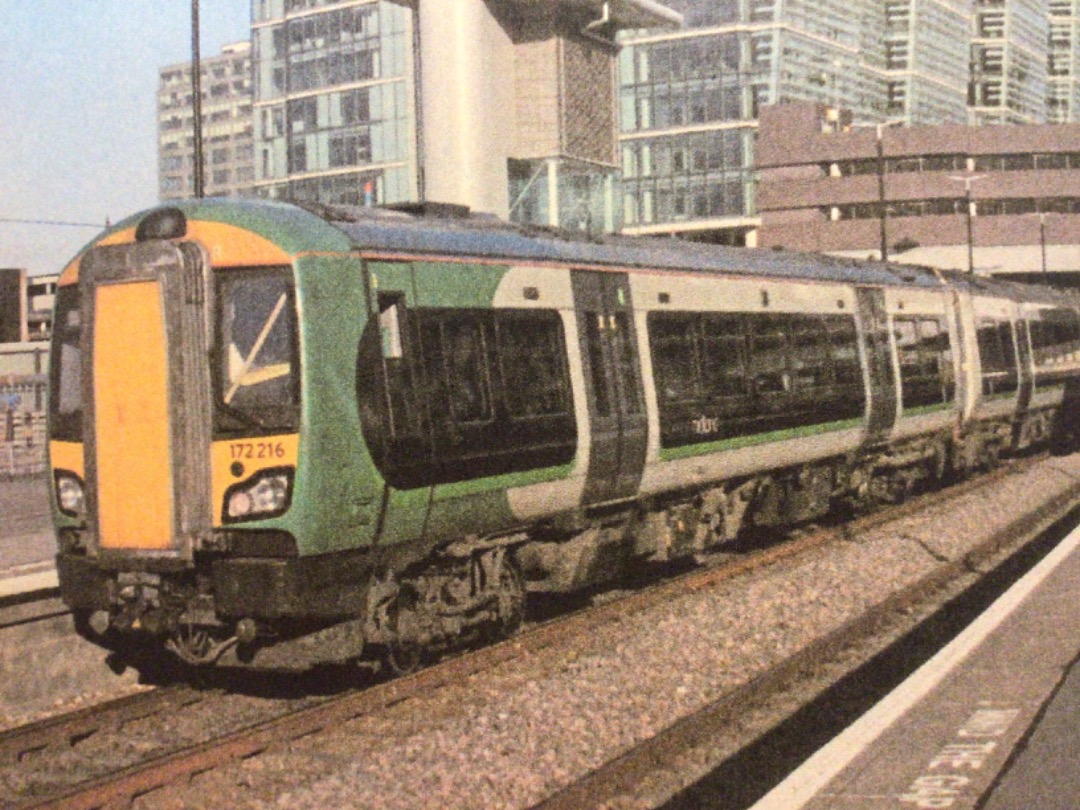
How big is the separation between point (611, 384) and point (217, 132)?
553 feet

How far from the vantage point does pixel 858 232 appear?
99.9 meters

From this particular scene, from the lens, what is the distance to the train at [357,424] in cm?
940

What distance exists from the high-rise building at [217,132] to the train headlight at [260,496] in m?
158

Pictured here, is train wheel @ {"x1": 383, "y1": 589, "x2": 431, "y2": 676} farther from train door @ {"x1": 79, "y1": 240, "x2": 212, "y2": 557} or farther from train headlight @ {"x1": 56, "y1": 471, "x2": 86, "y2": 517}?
train headlight @ {"x1": 56, "y1": 471, "x2": 86, "y2": 517}

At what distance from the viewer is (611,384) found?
12664 millimetres

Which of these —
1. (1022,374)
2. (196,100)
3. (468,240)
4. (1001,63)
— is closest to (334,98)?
(1001,63)

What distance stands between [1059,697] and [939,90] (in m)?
132

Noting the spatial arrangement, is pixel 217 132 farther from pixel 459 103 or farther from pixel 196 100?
pixel 196 100

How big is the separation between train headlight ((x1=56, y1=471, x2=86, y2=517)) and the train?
0.07 feet

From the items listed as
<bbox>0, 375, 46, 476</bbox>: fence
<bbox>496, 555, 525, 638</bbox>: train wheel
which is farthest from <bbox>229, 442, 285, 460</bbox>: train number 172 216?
<bbox>0, 375, 46, 476</bbox>: fence

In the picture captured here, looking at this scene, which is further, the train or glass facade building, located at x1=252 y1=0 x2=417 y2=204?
glass facade building, located at x1=252 y1=0 x2=417 y2=204

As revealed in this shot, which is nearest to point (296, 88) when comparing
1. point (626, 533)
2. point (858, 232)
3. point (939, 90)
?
point (858, 232)

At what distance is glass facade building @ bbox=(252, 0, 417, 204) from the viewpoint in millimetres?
94375

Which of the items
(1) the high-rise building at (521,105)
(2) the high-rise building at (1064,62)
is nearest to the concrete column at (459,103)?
(1) the high-rise building at (521,105)
